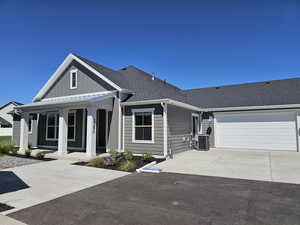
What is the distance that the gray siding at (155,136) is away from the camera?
9633 millimetres

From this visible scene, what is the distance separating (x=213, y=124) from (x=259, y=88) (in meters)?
5.28

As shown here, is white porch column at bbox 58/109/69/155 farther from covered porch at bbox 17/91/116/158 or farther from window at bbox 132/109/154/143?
window at bbox 132/109/154/143

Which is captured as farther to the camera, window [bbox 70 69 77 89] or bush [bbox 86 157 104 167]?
window [bbox 70 69 77 89]

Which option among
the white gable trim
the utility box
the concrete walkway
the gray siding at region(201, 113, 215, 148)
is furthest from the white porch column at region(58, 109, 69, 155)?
the gray siding at region(201, 113, 215, 148)

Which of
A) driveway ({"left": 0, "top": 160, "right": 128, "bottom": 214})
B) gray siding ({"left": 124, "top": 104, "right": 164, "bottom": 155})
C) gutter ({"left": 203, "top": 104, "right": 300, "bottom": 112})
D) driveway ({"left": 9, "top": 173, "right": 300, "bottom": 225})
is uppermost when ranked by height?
gutter ({"left": 203, "top": 104, "right": 300, "bottom": 112})

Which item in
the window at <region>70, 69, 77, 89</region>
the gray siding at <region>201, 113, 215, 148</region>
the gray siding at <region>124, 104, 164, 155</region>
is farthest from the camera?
the gray siding at <region>201, 113, 215, 148</region>

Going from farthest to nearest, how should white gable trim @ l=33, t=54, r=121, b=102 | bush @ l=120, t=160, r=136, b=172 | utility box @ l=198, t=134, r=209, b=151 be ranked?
utility box @ l=198, t=134, r=209, b=151 → white gable trim @ l=33, t=54, r=121, b=102 → bush @ l=120, t=160, r=136, b=172

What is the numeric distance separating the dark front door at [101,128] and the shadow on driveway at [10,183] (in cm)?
621

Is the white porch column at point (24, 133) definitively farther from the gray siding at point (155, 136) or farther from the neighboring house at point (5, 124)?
the neighboring house at point (5, 124)

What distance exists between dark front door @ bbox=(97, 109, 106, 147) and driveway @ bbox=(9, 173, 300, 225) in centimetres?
727

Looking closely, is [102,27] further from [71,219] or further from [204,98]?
[71,219]

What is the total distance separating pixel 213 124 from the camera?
1394 centimetres

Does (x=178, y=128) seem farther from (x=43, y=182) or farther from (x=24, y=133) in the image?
(x=24, y=133)

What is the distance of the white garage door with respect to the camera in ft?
39.1
